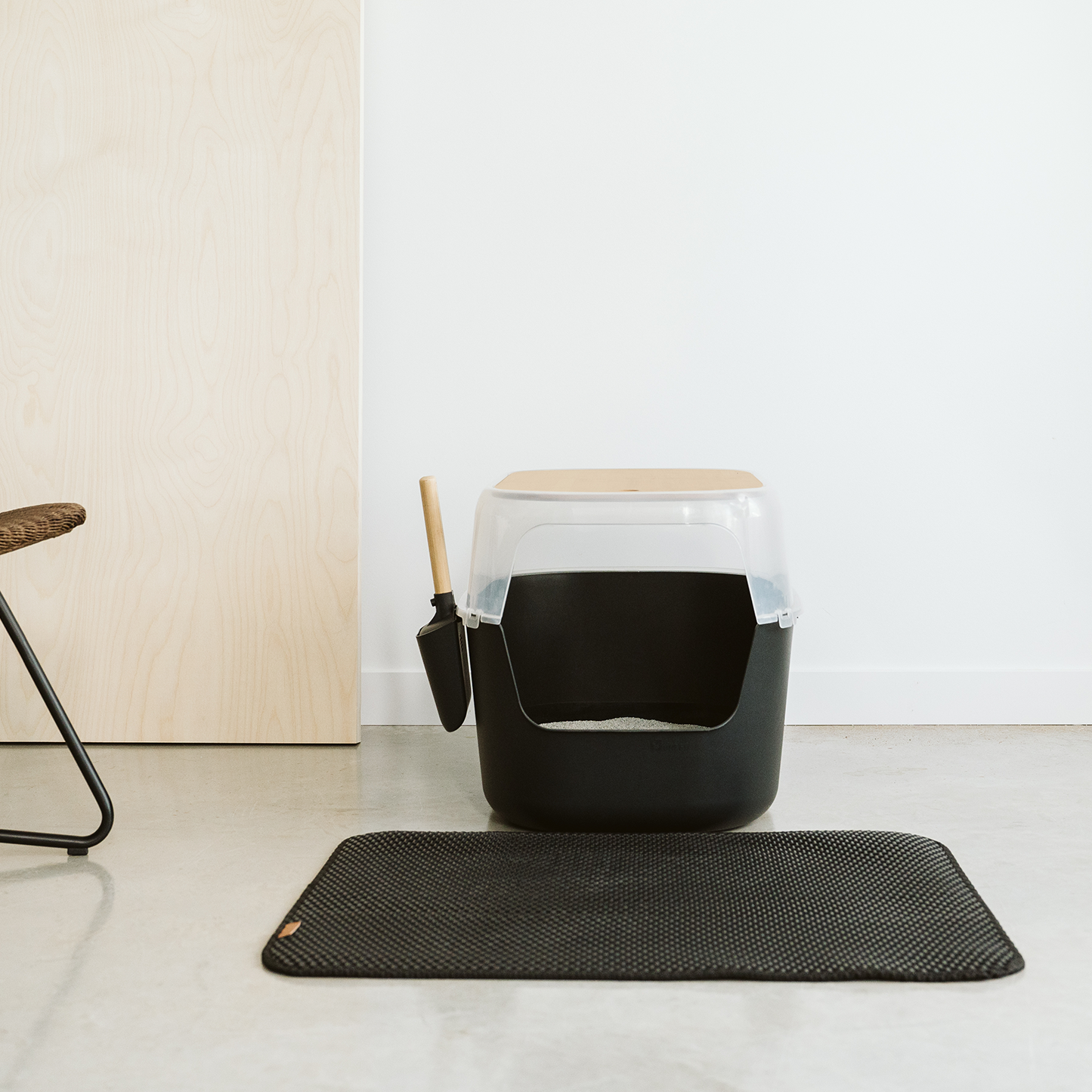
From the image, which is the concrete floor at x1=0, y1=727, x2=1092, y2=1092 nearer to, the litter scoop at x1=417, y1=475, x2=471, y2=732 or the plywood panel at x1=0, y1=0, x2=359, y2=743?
the litter scoop at x1=417, y1=475, x2=471, y2=732

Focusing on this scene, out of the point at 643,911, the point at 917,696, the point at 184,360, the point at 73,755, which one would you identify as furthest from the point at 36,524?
the point at 917,696

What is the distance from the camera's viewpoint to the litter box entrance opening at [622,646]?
156 centimetres

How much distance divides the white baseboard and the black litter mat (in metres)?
0.55

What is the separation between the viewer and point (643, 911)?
1090 millimetres

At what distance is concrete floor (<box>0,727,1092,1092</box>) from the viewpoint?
0.82 meters

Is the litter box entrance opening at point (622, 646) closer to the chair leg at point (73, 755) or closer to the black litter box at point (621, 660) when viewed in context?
the black litter box at point (621, 660)

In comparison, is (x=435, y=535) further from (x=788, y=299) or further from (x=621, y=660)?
(x=788, y=299)

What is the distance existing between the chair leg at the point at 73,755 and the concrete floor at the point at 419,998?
0.03 metres

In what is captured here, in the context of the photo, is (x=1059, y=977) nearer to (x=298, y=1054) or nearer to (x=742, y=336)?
(x=298, y=1054)

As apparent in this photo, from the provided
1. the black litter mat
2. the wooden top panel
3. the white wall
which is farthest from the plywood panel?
the black litter mat

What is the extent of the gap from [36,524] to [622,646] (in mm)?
860

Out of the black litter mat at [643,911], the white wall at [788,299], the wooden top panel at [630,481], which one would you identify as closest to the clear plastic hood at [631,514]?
the wooden top panel at [630,481]

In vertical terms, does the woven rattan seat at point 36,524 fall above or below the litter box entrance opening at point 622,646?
above

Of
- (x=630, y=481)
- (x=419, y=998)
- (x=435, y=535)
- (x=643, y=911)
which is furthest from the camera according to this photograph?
(x=435, y=535)
